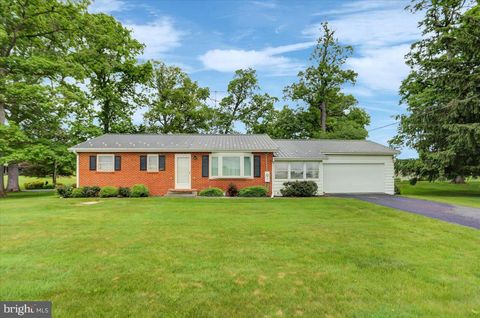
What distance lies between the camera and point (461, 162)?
1955 cm

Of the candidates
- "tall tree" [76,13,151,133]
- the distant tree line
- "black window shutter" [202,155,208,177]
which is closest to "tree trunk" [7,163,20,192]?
the distant tree line

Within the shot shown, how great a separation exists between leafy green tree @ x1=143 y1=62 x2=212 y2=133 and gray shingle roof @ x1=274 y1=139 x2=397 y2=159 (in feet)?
47.3

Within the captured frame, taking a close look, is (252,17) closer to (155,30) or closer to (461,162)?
(155,30)

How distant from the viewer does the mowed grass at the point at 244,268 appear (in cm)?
340

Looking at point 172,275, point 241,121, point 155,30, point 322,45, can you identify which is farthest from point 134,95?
point 172,275

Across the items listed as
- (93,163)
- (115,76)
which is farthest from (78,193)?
(115,76)

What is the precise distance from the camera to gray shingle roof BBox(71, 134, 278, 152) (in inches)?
683

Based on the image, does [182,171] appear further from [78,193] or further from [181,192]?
[78,193]

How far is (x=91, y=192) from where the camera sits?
54.4 feet

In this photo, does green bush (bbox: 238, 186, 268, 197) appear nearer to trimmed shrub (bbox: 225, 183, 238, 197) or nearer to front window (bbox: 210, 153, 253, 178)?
trimmed shrub (bbox: 225, 183, 238, 197)

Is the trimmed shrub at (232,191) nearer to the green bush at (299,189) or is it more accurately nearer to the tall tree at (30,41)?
the green bush at (299,189)

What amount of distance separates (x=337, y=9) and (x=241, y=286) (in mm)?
15600

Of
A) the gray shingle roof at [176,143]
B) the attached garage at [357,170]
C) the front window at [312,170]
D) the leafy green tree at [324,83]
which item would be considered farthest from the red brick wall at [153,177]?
the leafy green tree at [324,83]

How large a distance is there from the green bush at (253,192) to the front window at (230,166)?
118 cm
